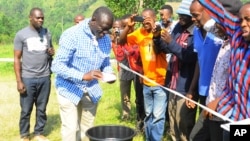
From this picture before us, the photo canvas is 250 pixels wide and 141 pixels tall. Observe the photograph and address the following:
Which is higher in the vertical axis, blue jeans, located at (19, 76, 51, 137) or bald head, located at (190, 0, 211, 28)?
bald head, located at (190, 0, 211, 28)

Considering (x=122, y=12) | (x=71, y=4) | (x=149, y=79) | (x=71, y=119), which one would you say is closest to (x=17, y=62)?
(x=71, y=119)

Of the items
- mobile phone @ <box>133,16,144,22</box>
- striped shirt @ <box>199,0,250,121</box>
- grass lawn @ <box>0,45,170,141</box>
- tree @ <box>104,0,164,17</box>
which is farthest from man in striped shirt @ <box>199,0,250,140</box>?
tree @ <box>104,0,164,17</box>

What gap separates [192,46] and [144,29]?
30.8 inches

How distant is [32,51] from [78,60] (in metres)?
1.56

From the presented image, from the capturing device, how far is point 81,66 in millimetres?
4039

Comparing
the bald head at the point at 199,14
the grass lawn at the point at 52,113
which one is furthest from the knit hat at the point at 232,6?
the grass lawn at the point at 52,113

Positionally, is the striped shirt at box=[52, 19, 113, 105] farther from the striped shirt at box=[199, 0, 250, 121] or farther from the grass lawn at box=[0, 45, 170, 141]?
the grass lawn at box=[0, 45, 170, 141]

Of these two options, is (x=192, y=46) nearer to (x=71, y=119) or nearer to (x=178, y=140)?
(x=178, y=140)

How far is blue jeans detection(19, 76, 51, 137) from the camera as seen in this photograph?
17.7 feet

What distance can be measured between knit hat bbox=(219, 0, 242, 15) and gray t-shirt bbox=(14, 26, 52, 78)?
116 inches

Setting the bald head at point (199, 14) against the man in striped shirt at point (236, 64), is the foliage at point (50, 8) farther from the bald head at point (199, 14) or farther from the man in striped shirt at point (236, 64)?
the man in striped shirt at point (236, 64)

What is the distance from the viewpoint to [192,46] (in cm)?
422

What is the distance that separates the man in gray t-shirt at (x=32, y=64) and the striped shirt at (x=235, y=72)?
2937 millimetres

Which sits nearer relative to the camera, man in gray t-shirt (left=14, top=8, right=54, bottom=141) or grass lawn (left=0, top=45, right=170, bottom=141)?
man in gray t-shirt (left=14, top=8, right=54, bottom=141)
